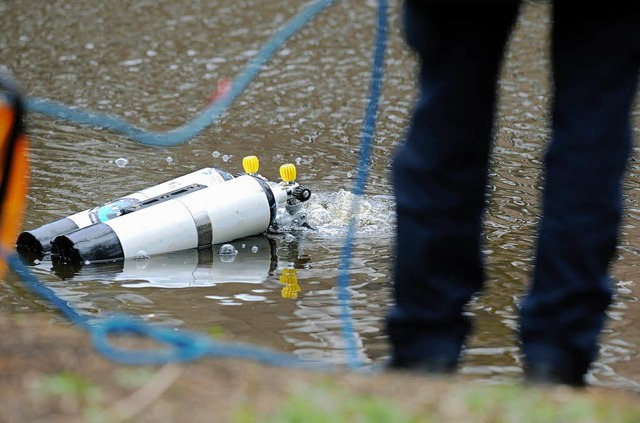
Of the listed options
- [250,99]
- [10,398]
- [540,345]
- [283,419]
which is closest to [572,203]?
[540,345]

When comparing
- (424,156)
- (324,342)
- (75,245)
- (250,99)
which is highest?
(250,99)

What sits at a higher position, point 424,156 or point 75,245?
point 424,156

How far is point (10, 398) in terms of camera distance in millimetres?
1858

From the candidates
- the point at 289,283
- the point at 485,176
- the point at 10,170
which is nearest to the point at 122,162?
the point at 289,283

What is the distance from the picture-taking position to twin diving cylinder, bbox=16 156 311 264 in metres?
A: 3.97

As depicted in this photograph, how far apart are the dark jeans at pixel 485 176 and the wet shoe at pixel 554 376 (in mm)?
16

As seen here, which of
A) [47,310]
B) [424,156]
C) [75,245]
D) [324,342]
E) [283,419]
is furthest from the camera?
[75,245]

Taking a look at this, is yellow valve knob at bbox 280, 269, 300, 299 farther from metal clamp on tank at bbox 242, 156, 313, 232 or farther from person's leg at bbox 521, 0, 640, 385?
person's leg at bbox 521, 0, 640, 385

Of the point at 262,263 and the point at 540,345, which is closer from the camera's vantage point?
the point at 540,345

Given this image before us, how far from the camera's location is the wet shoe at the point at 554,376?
226 centimetres

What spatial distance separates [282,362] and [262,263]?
1811mm

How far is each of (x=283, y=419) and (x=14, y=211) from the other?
3.64ft

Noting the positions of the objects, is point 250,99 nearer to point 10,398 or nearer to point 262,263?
point 262,263

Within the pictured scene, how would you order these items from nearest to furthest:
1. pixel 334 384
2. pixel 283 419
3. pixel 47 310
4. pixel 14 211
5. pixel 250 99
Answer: pixel 283 419 < pixel 334 384 < pixel 14 211 < pixel 47 310 < pixel 250 99
